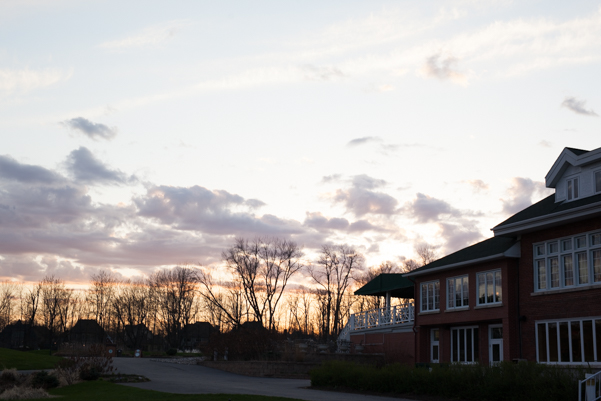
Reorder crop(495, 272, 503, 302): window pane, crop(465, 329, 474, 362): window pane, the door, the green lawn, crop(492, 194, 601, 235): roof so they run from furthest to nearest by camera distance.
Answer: crop(465, 329, 474, 362): window pane → the door → crop(495, 272, 503, 302): window pane → crop(492, 194, 601, 235): roof → the green lawn

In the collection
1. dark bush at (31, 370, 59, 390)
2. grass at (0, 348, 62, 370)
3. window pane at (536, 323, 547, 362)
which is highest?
window pane at (536, 323, 547, 362)

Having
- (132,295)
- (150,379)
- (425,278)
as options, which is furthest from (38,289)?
(425,278)

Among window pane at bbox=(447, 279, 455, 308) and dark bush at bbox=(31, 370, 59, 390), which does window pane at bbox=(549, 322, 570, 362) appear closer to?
window pane at bbox=(447, 279, 455, 308)

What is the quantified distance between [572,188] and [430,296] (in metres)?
11.8

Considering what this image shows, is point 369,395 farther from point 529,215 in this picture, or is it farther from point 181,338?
point 181,338

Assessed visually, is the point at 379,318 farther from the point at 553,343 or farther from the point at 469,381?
the point at 469,381

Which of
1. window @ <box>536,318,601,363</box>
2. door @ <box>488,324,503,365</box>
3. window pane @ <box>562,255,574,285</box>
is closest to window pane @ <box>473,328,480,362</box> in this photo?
door @ <box>488,324,503,365</box>

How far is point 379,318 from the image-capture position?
1597 inches

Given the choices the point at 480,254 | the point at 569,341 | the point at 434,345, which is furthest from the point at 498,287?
the point at 434,345

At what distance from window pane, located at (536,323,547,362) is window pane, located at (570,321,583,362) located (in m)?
1.61

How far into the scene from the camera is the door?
28359 mm

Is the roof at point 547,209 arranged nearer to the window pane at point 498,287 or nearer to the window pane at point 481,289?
the window pane at point 498,287

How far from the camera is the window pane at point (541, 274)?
2528cm

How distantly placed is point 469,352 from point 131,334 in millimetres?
69168
